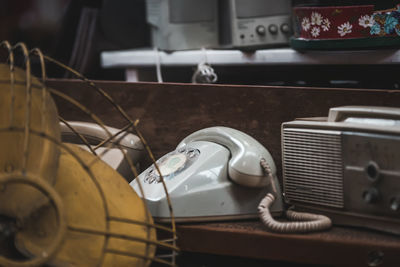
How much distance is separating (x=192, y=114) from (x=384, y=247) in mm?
494

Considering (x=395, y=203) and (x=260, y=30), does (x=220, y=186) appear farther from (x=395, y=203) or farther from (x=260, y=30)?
(x=260, y=30)

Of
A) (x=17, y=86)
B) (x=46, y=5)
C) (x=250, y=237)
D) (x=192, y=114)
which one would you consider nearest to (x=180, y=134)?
(x=192, y=114)

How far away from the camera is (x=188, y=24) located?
65.9 inches

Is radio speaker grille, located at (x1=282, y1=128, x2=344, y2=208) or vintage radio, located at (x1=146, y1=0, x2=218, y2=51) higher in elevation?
vintage radio, located at (x1=146, y1=0, x2=218, y2=51)

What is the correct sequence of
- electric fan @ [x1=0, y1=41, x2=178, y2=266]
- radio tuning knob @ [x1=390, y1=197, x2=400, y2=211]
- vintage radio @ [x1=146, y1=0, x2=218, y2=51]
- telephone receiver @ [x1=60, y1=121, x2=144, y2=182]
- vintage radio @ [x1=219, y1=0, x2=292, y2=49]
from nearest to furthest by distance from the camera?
electric fan @ [x1=0, y1=41, x2=178, y2=266] → radio tuning knob @ [x1=390, y1=197, x2=400, y2=211] → telephone receiver @ [x1=60, y1=121, x2=144, y2=182] → vintage radio @ [x1=219, y1=0, x2=292, y2=49] → vintage radio @ [x1=146, y1=0, x2=218, y2=51]

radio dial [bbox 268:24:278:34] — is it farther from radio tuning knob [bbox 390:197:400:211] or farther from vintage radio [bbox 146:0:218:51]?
radio tuning knob [bbox 390:197:400:211]

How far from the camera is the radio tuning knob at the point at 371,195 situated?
80 centimetres

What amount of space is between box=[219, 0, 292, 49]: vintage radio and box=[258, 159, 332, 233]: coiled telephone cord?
694 mm

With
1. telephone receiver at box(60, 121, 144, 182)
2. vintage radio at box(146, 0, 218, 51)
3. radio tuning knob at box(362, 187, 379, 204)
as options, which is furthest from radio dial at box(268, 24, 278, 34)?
radio tuning knob at box(362, 187, 379, 204)

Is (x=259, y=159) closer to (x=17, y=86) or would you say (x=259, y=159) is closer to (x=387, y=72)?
(x=17, y=86)

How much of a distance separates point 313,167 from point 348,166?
64 millimetres

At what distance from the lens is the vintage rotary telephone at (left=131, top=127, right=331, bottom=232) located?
35.0 inches

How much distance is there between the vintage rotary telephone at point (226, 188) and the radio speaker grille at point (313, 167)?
3 cm

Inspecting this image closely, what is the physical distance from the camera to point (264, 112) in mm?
1056
